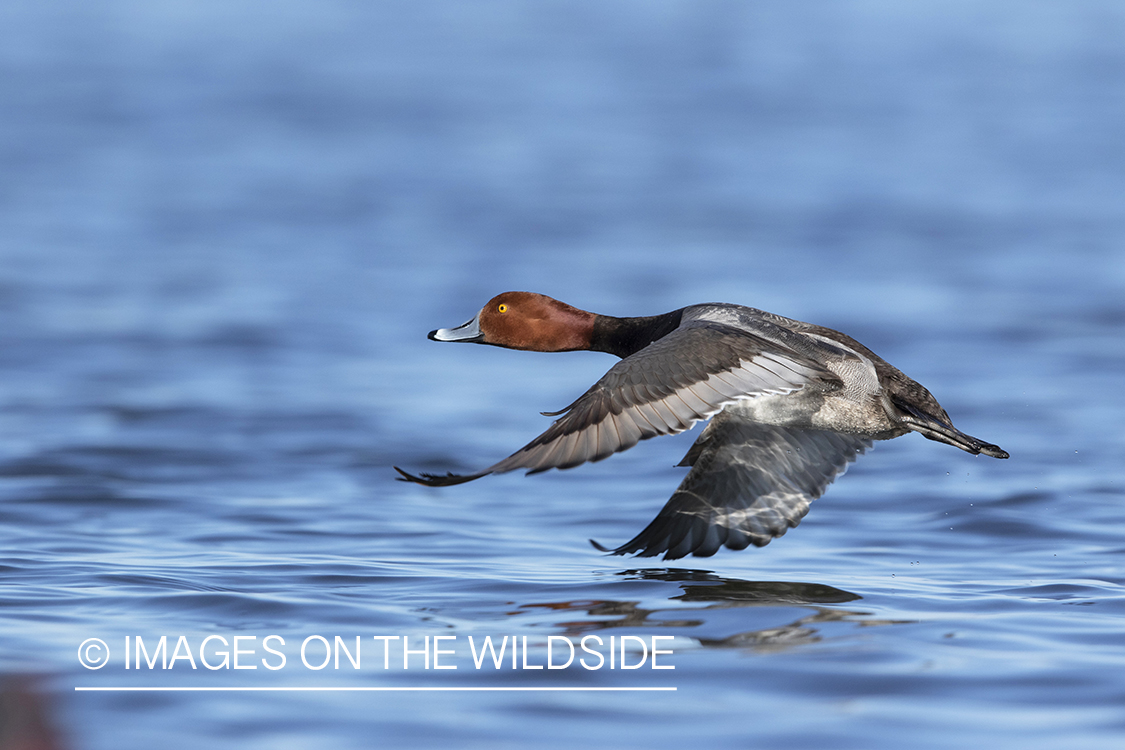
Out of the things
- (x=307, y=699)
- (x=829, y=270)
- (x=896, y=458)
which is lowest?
(x=307, y=699)

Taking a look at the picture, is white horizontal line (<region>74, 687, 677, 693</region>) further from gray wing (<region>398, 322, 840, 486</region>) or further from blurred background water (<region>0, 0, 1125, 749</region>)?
gray wing (<region>398, 322, 840, 486</region>)

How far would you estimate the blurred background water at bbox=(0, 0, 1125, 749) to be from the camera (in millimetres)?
4484

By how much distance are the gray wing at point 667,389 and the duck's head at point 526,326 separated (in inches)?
52.6

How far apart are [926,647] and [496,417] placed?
6.01 meters

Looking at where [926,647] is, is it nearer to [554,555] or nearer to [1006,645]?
[1006,645]

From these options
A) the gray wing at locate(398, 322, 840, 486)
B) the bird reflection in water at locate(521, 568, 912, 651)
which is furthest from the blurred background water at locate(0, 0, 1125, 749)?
the gray wing at locate(398, 322, 840, 486)

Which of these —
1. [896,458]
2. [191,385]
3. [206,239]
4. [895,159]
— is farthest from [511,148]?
[896,458]

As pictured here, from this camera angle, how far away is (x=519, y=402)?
11.2 metres

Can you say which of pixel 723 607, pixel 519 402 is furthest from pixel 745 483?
pixel 519 402

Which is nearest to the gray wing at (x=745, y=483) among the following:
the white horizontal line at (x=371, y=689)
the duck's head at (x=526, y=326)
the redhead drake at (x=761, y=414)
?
the redhead drake at (x=761, y=414)

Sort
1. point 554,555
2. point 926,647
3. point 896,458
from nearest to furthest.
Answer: point 926,647 < point 554,555 < point 896,458

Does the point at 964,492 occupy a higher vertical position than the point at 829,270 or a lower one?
lower

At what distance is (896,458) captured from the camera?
379 inches

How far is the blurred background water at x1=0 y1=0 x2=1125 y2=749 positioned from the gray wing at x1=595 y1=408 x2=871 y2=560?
7.7 inches
